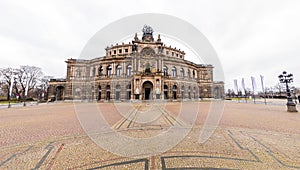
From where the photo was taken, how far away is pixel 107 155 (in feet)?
10.3

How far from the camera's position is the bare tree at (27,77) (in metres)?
35.5

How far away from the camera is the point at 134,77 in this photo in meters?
27.0

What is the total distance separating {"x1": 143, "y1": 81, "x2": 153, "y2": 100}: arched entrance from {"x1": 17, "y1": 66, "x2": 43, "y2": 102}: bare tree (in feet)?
116

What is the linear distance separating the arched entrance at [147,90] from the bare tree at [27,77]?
35440 mm

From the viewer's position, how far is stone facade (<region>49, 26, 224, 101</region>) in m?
28.0

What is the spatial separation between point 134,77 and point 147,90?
16.8 ft

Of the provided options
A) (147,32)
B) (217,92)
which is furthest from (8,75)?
(217,92)

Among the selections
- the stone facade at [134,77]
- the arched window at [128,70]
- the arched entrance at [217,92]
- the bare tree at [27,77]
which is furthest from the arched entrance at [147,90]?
the bare tree at [27,77]

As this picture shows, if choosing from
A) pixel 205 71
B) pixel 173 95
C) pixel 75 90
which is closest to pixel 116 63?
pixel 75 90

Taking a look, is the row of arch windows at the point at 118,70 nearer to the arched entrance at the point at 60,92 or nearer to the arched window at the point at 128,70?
the arched window at the point at 128,70

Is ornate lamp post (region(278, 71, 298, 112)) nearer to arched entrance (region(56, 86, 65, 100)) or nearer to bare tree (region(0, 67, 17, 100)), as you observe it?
arched entrance (region(56, 86, 65, 100))

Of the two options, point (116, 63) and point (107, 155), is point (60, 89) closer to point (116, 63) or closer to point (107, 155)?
point (116, 63)

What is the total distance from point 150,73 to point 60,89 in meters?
29.8

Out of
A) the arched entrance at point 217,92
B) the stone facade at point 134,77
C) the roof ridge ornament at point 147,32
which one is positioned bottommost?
the arched entrance at point 217,92
